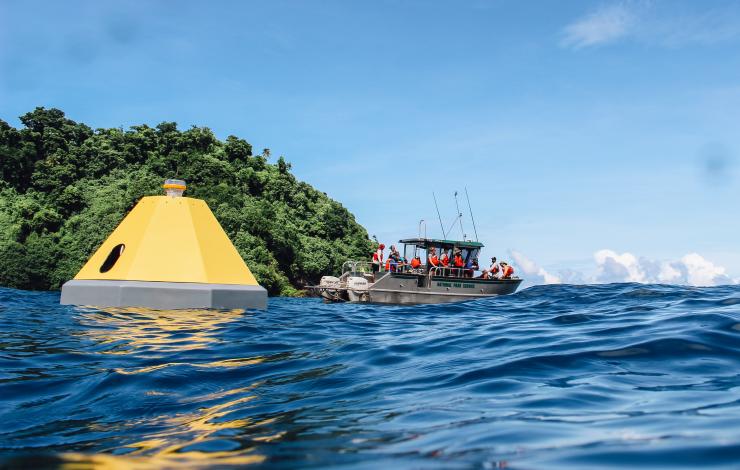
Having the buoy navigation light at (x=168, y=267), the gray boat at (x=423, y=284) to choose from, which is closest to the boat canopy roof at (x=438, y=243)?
the gray boat at (x=423, y=284)

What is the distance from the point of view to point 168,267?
989cm

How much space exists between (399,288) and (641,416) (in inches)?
921

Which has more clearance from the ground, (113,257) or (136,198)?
(136,198)

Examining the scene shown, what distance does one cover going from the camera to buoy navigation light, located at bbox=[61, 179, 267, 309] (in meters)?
9.33

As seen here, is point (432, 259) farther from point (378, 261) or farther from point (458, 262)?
point (378, 261)

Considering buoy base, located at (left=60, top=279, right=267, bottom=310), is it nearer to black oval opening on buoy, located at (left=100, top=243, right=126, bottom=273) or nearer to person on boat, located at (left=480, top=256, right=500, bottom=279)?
black oval opening on buoy, located at (left=100, top=243, right=126, bottom=273)

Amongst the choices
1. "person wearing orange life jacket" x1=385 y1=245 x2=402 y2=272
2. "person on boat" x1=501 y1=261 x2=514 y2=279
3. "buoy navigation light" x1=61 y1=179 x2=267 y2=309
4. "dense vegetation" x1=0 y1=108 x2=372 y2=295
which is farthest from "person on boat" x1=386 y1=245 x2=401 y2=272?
"buoy navigation light" x1=61 y1=179 x2=267 y2=309

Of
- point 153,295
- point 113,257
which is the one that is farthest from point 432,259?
point 153,295

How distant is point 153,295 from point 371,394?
20.0 ft

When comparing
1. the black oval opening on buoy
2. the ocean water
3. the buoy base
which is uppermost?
the black oval opening on buoy

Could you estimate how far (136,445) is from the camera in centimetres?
306

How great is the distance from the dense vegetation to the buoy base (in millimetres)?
27666

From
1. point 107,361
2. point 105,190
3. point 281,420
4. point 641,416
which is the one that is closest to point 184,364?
point 107,361

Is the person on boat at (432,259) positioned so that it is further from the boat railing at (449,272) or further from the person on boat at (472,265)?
the person on boat at (472,265)
